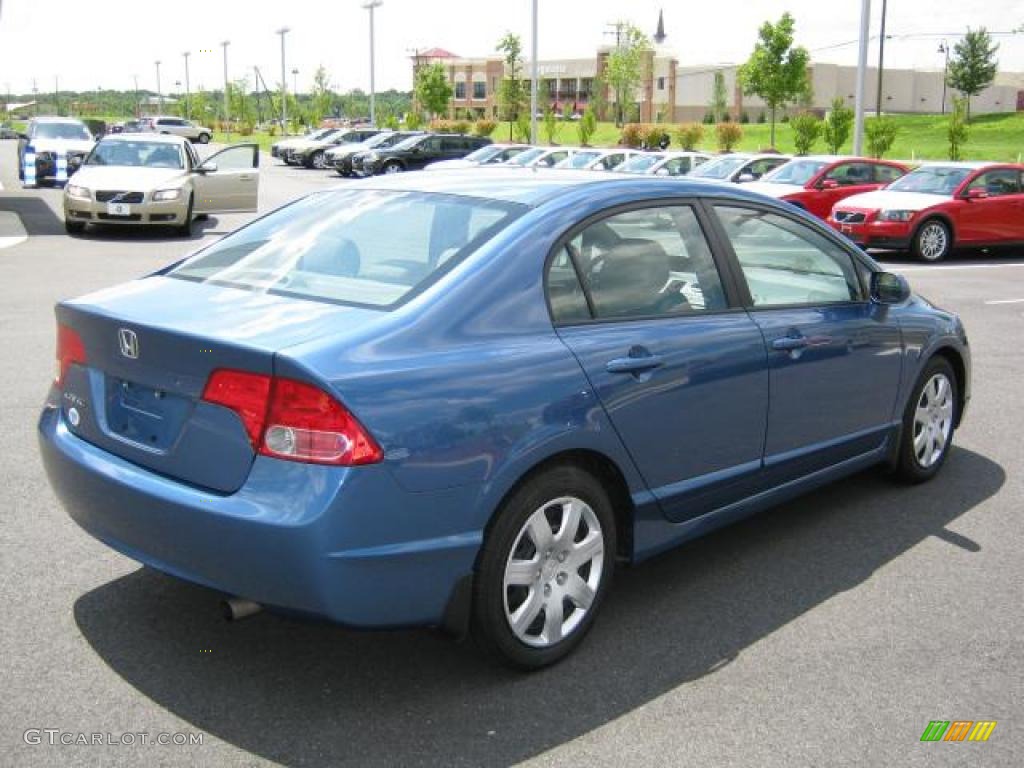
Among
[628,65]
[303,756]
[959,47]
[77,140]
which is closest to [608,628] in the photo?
Answer: [303,756]

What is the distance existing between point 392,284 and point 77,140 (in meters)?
25.5

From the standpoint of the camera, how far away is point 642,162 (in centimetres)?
2742

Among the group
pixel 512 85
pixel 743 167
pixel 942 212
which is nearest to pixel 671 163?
pixel 743 167

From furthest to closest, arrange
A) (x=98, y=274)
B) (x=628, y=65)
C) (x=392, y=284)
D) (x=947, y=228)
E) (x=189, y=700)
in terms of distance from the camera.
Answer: (x=628, y=65)
(x=947, y=228)
(x=98, y=274)
(x=392, y=284)
(x=189, y=700)

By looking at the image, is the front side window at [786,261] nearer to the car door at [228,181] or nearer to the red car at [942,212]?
the red car at [942,212]

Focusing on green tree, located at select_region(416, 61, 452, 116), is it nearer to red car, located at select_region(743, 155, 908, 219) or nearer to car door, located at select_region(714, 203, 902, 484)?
red car, located at select_region(743, 155, 908, 219)

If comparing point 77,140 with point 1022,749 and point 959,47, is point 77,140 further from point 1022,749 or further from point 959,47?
point 959,47

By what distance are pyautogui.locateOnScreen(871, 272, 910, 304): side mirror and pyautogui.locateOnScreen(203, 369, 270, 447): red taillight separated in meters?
3.13

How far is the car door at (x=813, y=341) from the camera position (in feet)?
14.9

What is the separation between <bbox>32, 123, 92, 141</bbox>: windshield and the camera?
2686cm

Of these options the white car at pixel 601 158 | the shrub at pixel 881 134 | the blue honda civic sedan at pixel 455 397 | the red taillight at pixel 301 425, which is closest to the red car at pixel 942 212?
the white car at pixel 601 158

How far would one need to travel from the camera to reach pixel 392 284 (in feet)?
12.2

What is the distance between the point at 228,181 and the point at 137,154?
5.23ft

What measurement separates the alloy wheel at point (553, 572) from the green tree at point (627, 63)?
87245 millimetres
